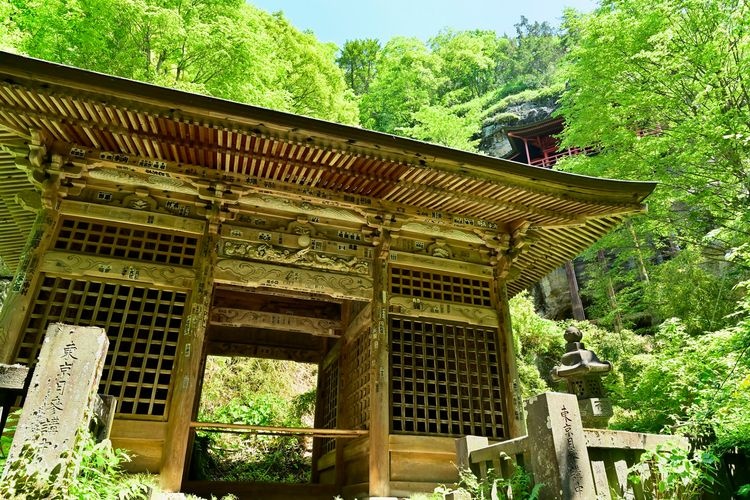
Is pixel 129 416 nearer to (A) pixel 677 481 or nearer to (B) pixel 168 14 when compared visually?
(A) pixel 677 481

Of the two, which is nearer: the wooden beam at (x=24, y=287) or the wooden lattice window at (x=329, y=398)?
the wooden beam at (x=24, y=287)

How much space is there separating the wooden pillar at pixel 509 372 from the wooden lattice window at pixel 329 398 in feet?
11.7

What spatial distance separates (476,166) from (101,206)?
19.2ft

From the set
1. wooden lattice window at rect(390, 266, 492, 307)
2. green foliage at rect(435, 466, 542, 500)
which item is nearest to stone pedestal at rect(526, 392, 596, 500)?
green foliage at rect(435, 466, 542, 500)

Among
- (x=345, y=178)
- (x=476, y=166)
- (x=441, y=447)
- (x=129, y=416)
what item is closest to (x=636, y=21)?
(x=476, y=166)

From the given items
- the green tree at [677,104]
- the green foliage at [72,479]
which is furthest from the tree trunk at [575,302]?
the green foliage at [72,479]

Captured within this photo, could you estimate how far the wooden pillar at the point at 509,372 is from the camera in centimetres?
823

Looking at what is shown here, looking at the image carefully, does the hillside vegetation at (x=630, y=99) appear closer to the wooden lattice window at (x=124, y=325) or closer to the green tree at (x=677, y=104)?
the green tree at (x=677, y=104)

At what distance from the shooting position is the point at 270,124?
22.2ft

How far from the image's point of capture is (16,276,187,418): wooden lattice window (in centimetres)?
687

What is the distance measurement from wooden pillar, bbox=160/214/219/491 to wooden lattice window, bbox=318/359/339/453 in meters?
3.92

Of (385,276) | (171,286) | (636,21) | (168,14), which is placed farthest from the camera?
(636,21)

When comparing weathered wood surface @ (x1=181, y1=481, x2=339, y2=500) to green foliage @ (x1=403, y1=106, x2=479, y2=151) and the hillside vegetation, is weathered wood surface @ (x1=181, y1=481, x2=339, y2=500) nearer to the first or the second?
the hillside vegetation

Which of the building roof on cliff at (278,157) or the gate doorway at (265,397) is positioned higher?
the building roof on cliff at (278,157)
